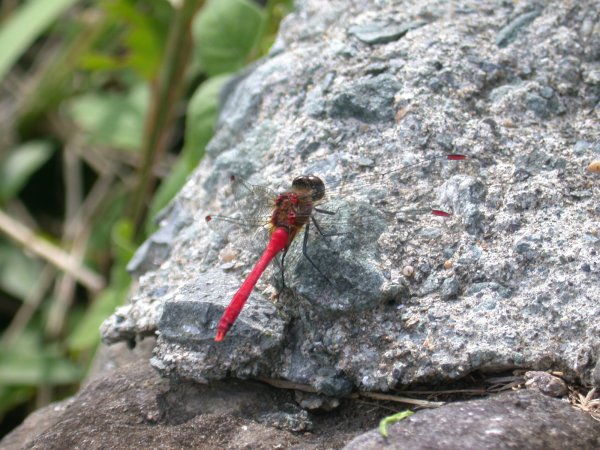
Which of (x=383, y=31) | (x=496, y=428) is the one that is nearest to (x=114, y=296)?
(x=383, y=31)

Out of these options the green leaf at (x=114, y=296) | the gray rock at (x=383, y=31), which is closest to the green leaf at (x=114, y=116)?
the green leaf at (x=114, y=296)

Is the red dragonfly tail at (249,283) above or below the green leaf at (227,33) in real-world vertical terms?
below

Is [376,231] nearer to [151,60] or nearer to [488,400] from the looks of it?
[488,400]

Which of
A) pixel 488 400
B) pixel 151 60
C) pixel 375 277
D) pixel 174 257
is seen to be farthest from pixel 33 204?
pixel 488 400

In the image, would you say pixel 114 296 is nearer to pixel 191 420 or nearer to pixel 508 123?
pixel 191 420

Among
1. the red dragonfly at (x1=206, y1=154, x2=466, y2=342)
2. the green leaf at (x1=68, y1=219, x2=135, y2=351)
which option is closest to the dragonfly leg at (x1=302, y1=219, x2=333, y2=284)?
the red dragonfly at (x1=206, y1=154, x2=466, y2=342)

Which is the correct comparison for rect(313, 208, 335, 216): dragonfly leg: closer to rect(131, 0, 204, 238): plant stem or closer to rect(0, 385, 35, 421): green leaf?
rect(131, 0, 204, 238): plant stem

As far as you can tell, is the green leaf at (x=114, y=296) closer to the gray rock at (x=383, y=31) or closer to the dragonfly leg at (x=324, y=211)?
the dragonfly leg at (x=324, y=211)
